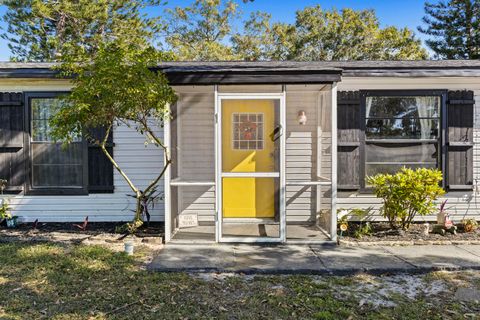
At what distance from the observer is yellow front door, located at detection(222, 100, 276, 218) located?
5.61 m

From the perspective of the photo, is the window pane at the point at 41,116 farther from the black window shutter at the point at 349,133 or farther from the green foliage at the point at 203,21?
the green foliage at the point at 203,21

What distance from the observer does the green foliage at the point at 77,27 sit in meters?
16.0

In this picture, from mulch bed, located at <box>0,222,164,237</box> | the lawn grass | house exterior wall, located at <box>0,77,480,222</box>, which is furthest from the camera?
house exterior wall, located at <box>0,77,480,222</box>

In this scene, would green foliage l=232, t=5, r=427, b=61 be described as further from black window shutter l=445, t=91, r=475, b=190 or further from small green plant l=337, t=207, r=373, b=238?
small green plant l=337, t=207, r=373, b=238

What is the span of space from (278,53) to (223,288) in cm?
2124

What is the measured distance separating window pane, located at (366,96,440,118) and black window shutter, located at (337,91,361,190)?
251 mm

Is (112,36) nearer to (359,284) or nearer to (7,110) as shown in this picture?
(7,110)

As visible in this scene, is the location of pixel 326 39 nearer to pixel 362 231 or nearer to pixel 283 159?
pixel 362 231

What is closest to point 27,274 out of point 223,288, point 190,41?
point 223,288

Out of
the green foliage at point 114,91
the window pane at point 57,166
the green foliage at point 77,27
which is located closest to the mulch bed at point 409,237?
the green foliage at point 114,91

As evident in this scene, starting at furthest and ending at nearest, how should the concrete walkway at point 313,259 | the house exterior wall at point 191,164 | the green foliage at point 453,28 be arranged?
the green foliage at point 453,28, the house exterior wall at point 191,164, the concrete walkway at point 313,259

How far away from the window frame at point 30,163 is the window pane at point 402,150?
15.3 feet

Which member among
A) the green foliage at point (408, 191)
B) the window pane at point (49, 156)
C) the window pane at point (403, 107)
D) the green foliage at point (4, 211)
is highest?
the window pane at point (403, 107)

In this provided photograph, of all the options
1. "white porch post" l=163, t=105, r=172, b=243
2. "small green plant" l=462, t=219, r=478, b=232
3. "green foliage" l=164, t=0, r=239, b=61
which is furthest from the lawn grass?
"green foliage" l=164, t=0, r=239, b=61
